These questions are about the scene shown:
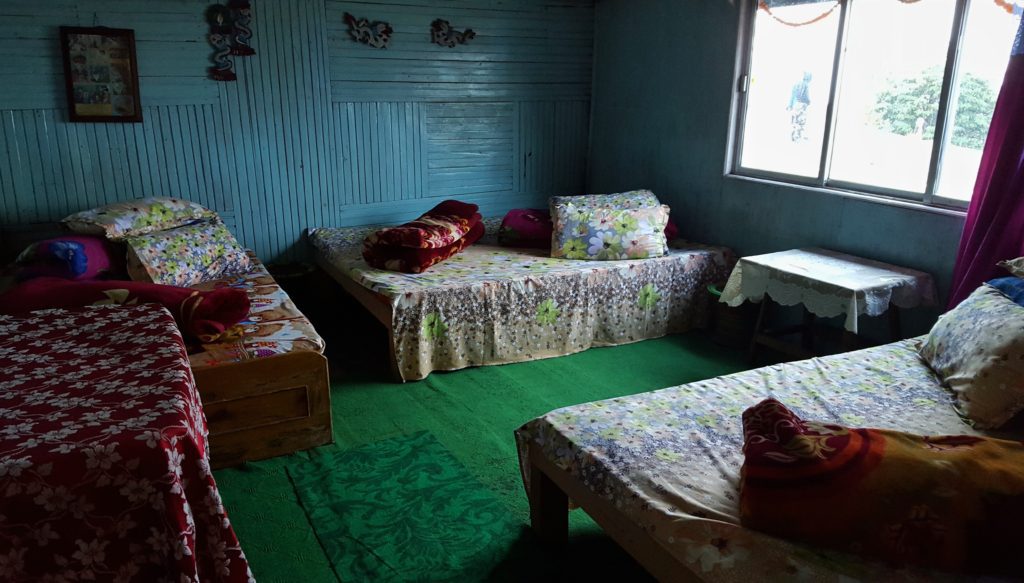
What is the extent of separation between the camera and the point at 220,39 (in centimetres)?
383

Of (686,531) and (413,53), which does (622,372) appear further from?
(413,53)

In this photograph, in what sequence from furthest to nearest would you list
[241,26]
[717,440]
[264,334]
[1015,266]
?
1. [241,26]
2. [264,334]
3. [1015,266]
4. [717,440]

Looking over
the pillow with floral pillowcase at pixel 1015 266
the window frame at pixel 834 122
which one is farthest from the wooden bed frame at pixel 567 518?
the window frame at pixel 834 122

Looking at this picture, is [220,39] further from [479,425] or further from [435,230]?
[479,425]

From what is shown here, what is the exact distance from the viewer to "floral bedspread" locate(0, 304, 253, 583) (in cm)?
127

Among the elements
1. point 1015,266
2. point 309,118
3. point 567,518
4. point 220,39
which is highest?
point 220,39

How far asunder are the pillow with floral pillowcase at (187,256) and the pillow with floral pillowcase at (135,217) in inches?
2.6

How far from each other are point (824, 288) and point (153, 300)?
2.71 m

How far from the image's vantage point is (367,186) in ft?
14.6

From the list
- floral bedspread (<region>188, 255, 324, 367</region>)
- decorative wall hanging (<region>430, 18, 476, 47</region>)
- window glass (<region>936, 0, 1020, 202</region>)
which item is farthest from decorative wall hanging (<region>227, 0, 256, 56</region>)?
window glass (<region>936, 0, 1020, 202</region>)

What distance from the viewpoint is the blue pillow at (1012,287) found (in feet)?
7.61

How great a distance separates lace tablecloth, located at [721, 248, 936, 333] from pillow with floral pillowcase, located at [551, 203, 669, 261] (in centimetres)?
62

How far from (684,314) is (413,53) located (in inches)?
91.2

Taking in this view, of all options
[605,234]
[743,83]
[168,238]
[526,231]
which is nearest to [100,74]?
[168,238]
